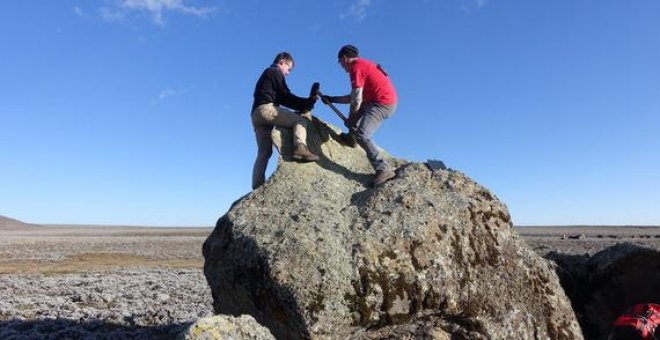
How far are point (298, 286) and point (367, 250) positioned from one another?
4.74 ft

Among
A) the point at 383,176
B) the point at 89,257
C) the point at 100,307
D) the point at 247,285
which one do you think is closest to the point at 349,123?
the point at 383,176

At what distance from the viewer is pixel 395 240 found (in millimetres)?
9562

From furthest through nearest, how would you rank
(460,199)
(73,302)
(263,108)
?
(73,302) < (263,108) < (460,199)

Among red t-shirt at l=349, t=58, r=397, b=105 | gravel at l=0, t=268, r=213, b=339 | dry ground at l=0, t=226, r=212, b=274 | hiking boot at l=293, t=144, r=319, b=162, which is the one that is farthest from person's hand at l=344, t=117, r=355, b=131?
dry ground at l=0, t=226, r=212, b=274

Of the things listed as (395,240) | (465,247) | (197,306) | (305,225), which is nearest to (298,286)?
(305,225)

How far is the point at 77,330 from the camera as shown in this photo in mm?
14867

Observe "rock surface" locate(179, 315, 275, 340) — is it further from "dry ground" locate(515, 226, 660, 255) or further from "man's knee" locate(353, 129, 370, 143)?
"dry ground" locate(515, 226, 660, 255)

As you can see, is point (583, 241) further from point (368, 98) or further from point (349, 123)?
point (368, 98)

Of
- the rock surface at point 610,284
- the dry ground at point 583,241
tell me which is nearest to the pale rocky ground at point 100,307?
the rock surface at point 610,284

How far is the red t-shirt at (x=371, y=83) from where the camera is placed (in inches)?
462

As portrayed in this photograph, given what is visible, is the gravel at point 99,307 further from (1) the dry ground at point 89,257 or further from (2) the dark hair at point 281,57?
(1) the dry ground at point 89,257

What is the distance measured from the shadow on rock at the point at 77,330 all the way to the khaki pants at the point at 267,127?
515 centimetres

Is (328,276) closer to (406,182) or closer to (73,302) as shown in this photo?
(406,182)

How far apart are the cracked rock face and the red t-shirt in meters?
1.67
